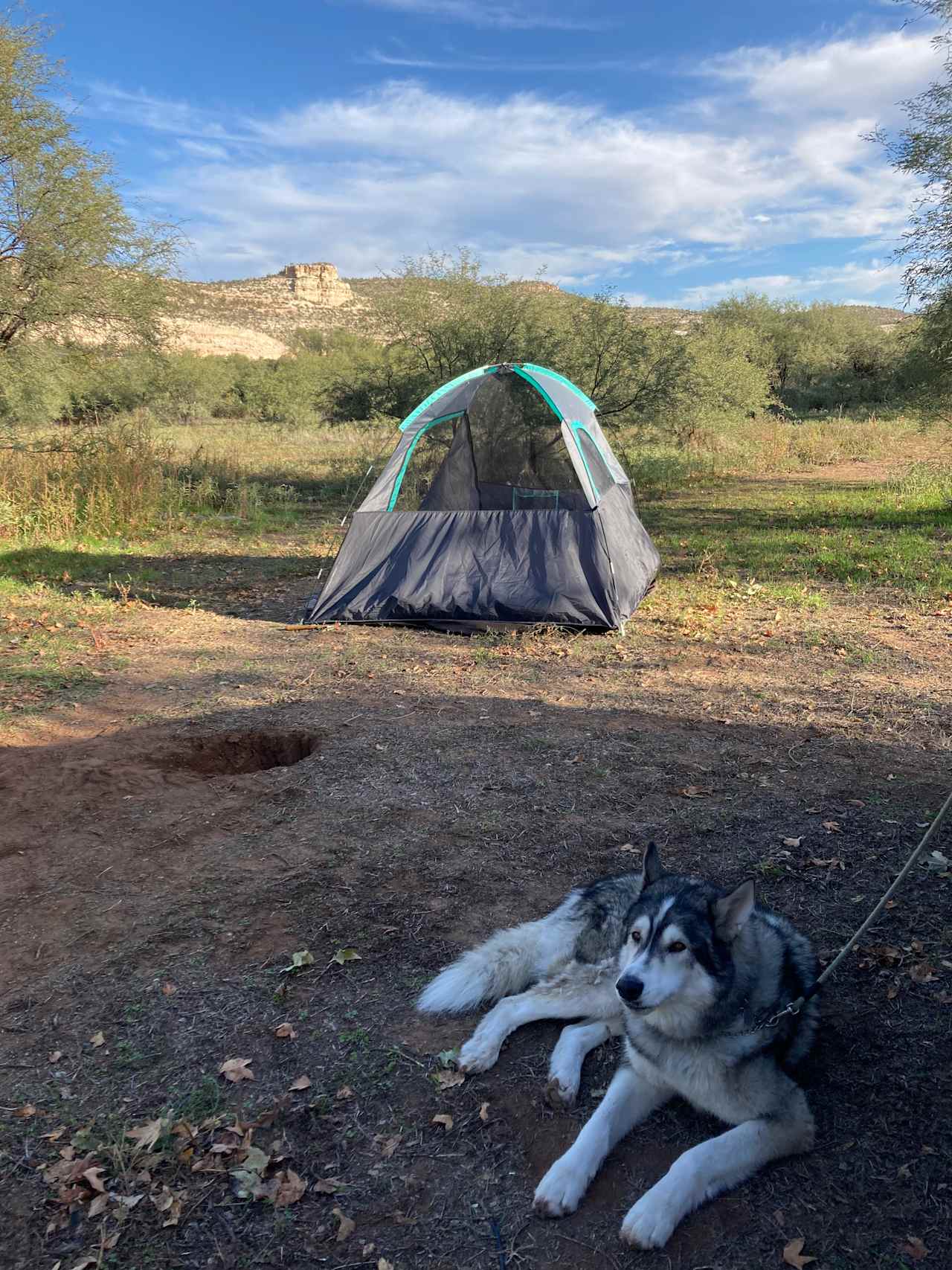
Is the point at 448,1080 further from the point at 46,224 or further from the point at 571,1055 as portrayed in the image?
the point at 46,224

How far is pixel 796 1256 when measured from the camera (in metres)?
2.14

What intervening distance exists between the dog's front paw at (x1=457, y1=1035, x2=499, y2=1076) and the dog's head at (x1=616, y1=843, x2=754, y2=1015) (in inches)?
24.3

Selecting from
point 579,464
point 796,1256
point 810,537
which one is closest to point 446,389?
point 579,464

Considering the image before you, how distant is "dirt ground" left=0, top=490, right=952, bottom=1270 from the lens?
7.52 ft

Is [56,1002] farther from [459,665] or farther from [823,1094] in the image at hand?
[459,665]

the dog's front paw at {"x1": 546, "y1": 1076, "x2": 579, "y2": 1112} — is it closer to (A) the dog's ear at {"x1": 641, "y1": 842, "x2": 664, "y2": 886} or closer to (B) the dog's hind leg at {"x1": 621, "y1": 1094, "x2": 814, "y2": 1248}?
(B) the dog's hind leg at {"x1": 621, "y1": 1094, "x2": 814, "y2": 1248}

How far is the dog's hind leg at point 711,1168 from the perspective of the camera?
2.19 meters

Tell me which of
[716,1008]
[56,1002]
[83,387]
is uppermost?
[83,387]

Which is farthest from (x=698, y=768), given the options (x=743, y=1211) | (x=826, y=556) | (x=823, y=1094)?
(x=826, y=556)

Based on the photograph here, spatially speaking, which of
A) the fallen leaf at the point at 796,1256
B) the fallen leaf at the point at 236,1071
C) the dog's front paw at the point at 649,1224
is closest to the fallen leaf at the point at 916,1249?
the fallen leaf at the point at 796,1256

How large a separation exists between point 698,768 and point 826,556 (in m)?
6.53

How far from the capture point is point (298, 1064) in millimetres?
2824

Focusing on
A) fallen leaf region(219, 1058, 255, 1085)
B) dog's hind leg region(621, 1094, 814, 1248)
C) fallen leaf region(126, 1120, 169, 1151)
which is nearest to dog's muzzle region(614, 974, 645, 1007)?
dog's hind leg region(621, 1094, 814, 1248)

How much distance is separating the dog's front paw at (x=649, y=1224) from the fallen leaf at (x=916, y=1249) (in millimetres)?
588
